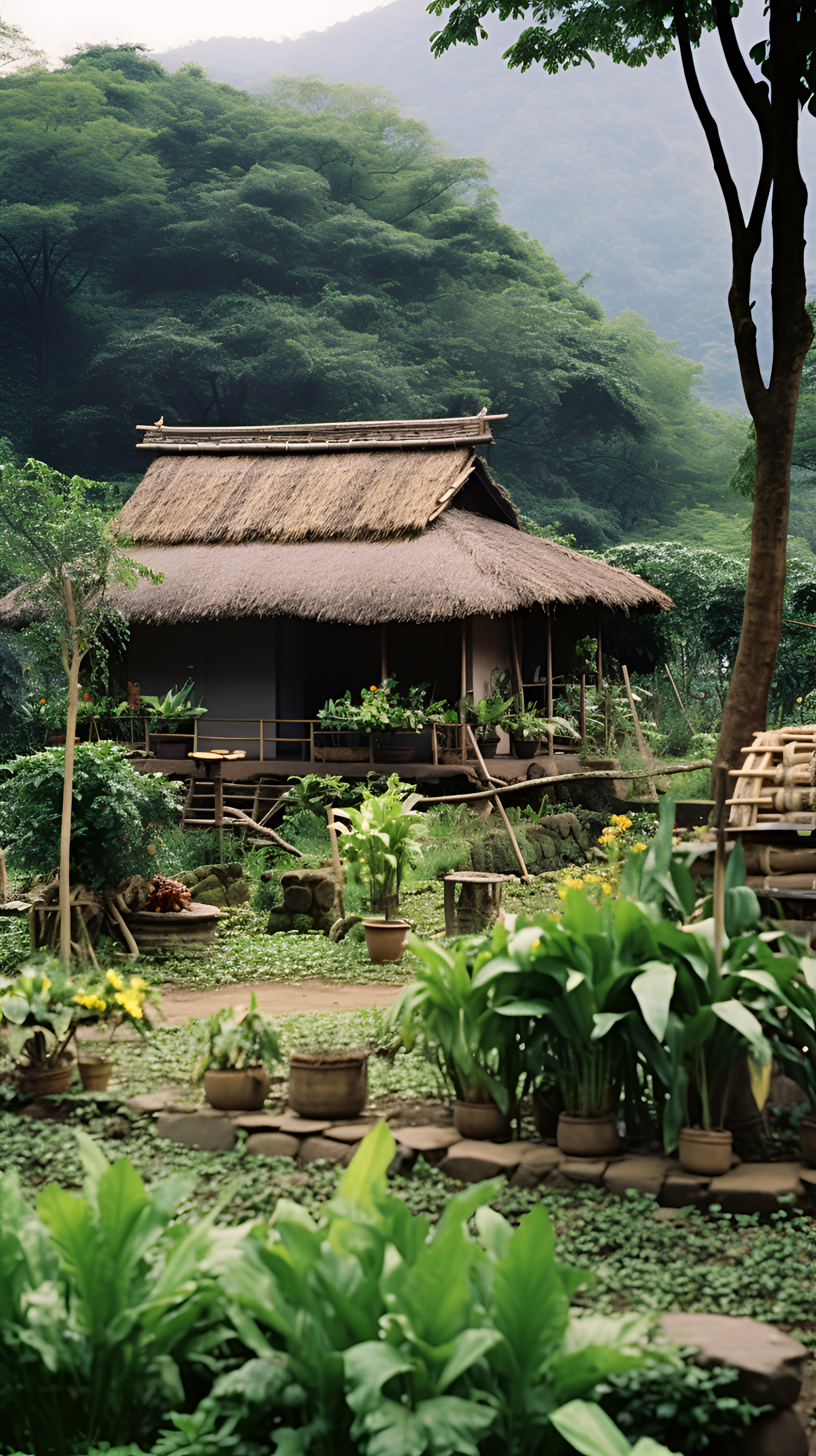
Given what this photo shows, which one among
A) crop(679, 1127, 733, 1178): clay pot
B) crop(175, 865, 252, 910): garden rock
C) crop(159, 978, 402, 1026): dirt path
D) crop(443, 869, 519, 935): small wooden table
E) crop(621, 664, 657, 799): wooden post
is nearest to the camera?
crop(679, 1127, 733, 1178): clay pot

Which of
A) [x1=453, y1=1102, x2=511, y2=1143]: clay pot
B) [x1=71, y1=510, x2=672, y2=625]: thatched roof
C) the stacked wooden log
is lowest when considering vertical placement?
[x1=453, y1=1102, x2=511, y2=1143]: clay pot

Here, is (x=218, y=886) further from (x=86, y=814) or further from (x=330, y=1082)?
(x=330, y=1082)

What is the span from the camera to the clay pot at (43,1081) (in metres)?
4.74

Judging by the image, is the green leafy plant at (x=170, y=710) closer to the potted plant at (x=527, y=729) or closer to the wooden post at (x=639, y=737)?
the potted plant at (x=527, y=729)

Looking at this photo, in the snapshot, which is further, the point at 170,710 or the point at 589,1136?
the point at 170,710

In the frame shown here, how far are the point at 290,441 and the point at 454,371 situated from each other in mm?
15665

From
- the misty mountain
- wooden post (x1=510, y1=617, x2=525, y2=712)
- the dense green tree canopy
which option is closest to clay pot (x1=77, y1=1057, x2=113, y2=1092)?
wooden post (x1=510, y1=617, x2=525, y2=712)

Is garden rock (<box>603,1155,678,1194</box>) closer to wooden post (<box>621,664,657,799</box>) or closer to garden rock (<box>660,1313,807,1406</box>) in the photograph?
garden rock (<box>660,1313,807,1406</box>)

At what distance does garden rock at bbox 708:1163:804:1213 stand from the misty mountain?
2470 inches

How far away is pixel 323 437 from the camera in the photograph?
1698 centimetres

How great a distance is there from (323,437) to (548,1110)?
14264 mm

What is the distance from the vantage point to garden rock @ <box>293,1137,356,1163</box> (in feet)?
13.5

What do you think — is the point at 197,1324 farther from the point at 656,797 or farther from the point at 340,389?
the point at 340,389

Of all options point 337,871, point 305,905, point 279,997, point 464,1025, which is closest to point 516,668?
point 337,871
